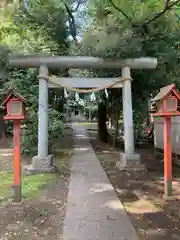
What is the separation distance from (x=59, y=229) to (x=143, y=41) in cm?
758

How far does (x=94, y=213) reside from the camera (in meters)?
5.25

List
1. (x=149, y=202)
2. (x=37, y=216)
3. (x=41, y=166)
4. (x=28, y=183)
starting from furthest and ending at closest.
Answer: (x=41, y=166) < (x=28, y=183) < (x=149, y=202) < (x=37, y=216)

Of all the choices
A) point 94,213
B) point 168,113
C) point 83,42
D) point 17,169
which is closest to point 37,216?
point 94,213

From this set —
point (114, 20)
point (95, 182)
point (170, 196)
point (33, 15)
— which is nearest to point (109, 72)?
point (114, 20)

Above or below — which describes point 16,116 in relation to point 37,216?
above

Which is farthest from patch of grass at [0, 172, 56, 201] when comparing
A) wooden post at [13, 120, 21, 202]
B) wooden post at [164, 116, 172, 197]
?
wooden post at [164, 116, 172, 197]

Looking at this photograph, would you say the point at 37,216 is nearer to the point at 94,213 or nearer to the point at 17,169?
the point at 94,213

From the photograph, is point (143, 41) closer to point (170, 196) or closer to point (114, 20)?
point (114, 20)

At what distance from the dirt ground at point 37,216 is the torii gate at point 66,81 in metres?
2.02

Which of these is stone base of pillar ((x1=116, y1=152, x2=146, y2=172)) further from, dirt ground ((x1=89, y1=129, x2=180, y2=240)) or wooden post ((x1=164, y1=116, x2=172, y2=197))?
wooden post ((x1=164, y1=116, x2=172, y2=197))

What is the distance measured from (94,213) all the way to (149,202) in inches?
51.8

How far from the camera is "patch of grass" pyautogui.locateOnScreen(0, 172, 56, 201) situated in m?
6.70

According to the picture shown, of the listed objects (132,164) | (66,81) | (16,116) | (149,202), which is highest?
(66,81)

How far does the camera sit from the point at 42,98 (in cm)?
936
